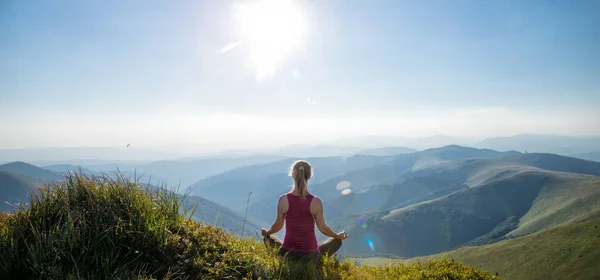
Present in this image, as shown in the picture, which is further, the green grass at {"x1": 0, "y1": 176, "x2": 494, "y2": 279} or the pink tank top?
the pink tank top

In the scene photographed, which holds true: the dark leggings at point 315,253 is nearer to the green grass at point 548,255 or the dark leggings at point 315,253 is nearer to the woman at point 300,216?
the woman at point 300,216

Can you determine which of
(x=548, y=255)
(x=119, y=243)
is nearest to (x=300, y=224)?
(x=119, y=243)

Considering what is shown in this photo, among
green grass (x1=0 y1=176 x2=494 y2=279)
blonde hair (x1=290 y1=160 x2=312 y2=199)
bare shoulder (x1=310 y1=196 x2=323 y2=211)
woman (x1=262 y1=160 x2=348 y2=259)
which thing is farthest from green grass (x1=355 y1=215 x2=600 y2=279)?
green grass (x1=0 y1=176 x2=494 y2=279)

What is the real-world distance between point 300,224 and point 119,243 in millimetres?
3567

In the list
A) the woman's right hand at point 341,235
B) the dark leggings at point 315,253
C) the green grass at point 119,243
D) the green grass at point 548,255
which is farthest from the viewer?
the green grass at point 548,255

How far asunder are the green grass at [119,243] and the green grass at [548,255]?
341ft

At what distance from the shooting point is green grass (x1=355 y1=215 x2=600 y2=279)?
97.0 m

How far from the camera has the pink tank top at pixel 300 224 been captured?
709cm

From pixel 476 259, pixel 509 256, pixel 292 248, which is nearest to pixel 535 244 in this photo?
pixel 509 256

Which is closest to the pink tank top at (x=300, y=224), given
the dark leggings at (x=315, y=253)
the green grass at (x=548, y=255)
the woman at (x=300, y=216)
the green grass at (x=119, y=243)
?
the woman at (x=300, y=216)

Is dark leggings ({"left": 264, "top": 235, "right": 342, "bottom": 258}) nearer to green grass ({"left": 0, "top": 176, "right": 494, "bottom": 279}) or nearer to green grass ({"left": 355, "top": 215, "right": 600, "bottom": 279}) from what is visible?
green grass ({"left": 0, "top": 176, "right": 494, "bottom": 279})

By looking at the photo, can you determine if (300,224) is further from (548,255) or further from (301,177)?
(548,255)

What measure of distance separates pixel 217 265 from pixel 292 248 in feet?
6.50

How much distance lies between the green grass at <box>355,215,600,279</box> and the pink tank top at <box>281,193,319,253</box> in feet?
337
